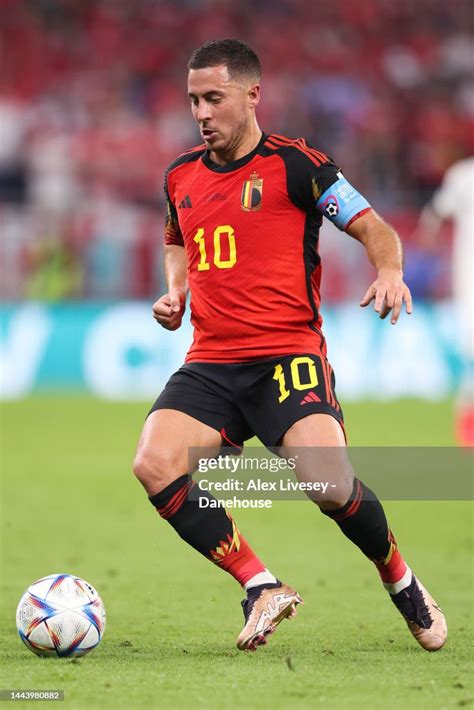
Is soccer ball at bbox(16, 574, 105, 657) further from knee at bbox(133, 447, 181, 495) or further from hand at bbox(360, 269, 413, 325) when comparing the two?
hand at bbox(360, 269, 413, 325)

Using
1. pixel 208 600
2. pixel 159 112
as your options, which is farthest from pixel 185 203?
pixel 159 112

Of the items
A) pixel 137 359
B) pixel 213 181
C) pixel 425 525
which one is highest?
pixel 213 181

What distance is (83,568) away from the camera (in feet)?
23.1

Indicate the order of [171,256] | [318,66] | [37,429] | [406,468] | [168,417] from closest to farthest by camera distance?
[168,417]
[171,256]
[406,468]
[37,429]
[318,66]

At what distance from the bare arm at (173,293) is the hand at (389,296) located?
37.7 inches

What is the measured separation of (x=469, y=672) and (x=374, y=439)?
8.46m

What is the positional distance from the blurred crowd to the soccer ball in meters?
12.8

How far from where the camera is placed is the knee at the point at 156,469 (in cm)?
495

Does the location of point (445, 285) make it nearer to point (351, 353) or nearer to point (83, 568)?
point (351, 353)

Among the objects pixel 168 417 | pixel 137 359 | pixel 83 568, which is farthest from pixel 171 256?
pixel 137 359

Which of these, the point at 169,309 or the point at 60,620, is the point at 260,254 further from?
the point at 60,620

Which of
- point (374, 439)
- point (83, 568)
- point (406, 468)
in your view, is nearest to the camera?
point (83, 568)

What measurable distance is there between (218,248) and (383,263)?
73 cm

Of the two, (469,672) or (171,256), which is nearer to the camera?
(469,672)
